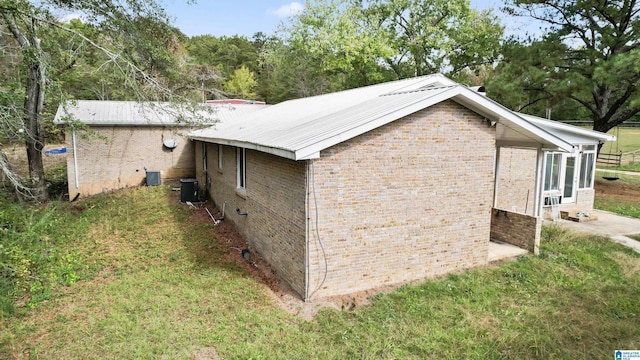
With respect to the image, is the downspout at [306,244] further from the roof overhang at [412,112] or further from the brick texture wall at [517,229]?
the brick texture wall at [517,229]

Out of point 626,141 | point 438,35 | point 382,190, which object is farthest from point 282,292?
point 626,141

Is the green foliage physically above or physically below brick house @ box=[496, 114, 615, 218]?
below

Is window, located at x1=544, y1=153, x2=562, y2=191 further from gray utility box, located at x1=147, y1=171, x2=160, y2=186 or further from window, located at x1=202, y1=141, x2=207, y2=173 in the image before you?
gray utility box, located at x1=147, y1=171, x2=160, y2=186

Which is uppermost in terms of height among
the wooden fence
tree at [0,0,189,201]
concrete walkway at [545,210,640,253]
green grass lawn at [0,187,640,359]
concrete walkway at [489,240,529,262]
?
tree at [0,0,189,201]

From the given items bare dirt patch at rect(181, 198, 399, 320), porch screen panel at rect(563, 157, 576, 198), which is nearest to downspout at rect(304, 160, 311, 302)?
bare dirt patch at rect(181, 198, 399, 320)

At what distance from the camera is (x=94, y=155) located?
52.4ft

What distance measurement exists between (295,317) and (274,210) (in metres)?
2.35

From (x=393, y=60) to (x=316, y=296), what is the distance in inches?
994

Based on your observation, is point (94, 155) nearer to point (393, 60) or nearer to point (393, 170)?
point (393, 170)

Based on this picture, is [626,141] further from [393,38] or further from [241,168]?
[241,168]

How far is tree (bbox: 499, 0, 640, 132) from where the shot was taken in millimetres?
16688

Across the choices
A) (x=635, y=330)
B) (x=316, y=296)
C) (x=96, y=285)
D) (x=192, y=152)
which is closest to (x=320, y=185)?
(x=316, y=296)

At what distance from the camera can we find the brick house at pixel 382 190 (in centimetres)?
648

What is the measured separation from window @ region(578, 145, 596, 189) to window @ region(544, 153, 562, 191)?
3.78ft
